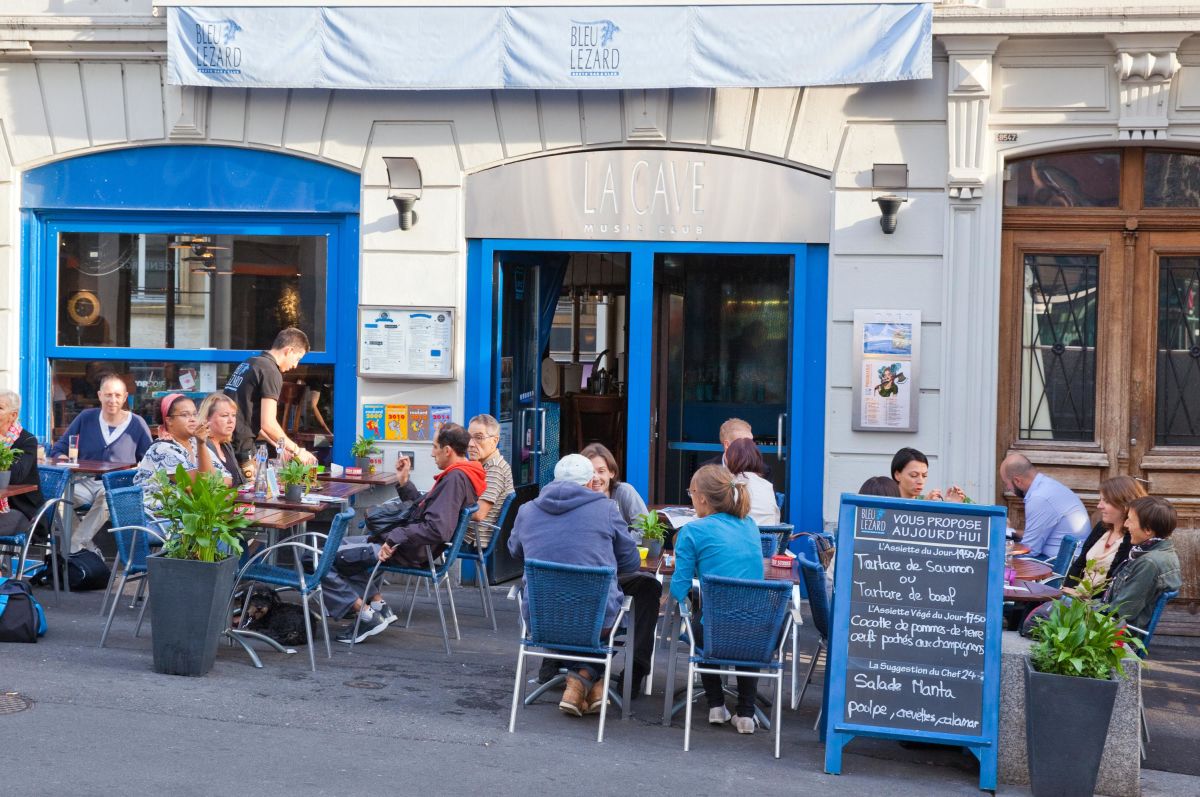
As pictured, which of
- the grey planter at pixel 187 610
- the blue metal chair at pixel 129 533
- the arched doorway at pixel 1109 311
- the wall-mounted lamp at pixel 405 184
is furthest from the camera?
A: the wall-mounted lamp at pixel 405 184

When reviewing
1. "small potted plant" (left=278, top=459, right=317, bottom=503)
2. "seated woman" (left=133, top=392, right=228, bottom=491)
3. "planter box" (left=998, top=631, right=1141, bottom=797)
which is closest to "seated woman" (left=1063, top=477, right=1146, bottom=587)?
"planter box" (left=998, top=631, right=1141, bottom=797)

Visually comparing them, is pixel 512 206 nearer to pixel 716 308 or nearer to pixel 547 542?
pixel 716 308

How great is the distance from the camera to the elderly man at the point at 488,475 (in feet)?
29.3

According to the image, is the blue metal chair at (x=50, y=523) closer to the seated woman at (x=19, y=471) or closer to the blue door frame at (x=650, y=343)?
the seated woman at (x=19, y=471)

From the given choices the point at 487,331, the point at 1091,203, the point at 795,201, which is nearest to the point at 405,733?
the point at 487,331

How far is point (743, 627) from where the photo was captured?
255 inches

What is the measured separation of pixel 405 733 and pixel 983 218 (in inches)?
226

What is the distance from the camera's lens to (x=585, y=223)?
33.9 feet

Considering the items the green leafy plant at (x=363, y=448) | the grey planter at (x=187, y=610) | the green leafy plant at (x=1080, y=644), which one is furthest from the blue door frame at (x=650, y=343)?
the green leafy plant at (x=1080, y=644)

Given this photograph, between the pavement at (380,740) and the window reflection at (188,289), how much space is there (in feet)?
11.6

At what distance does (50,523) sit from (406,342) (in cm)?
283

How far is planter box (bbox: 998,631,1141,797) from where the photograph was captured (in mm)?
6059

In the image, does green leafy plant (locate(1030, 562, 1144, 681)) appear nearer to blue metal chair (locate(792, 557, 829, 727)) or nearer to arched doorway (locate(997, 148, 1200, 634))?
blue metal chair (locate(792, 557, 829, 727))

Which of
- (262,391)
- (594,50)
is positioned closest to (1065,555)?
(594,50)
